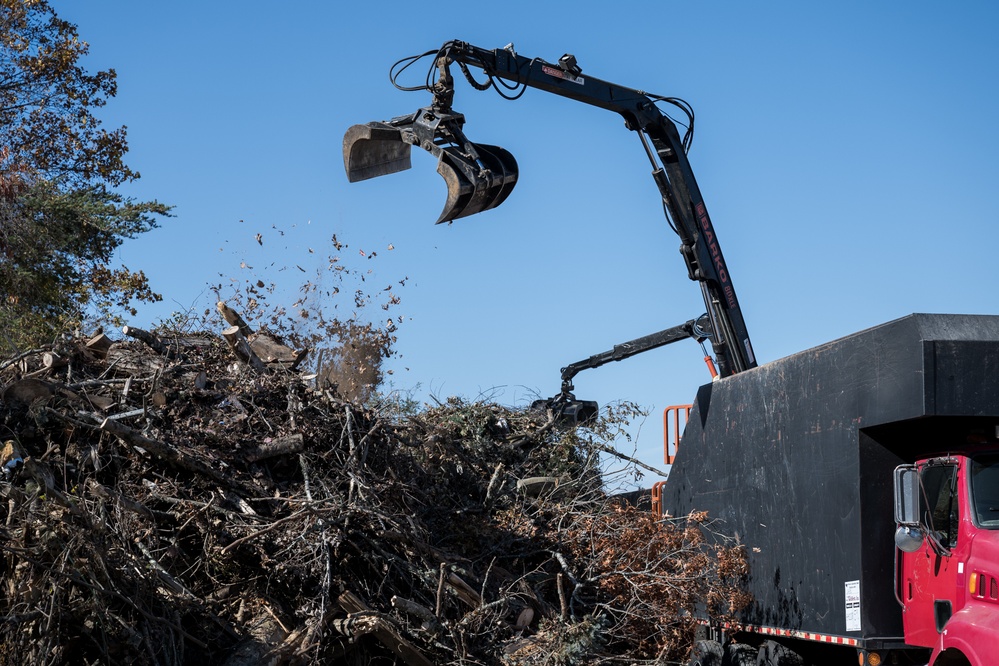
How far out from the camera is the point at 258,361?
11.5m

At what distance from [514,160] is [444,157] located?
82cm

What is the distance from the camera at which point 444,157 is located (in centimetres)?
1046

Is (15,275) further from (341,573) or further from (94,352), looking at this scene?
(341,573)

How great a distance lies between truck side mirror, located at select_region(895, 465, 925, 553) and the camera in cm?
713

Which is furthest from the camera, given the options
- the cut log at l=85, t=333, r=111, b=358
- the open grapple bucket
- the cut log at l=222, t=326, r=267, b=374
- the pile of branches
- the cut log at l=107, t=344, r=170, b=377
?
the cut log at l=222, t=326, r=267, b=374

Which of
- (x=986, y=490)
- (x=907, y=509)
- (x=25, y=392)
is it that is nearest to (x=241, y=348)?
(x=25, y=392)

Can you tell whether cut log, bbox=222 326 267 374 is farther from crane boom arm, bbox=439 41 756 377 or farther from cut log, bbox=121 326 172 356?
crane boom arm, bbox=439 41 756 377

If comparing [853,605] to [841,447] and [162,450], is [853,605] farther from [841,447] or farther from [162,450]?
[162,450]

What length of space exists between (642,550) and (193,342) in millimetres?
5515

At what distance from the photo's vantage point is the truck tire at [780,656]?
9.16 m

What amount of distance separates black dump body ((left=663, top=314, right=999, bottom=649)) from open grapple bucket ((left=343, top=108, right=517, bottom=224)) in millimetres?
3085

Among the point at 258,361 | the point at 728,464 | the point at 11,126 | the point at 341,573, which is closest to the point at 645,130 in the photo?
the point at 728,464

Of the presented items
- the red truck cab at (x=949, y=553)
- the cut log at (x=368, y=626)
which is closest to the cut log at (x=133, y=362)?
the cut log at (x=368, y=626)

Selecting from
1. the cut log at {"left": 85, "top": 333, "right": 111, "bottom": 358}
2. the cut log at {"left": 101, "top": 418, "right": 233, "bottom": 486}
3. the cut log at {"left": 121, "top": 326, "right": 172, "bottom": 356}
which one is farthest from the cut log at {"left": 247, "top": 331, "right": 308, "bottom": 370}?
the cut log at {"left": 101, "top": 418, "right": 233, "bottom": 486}
